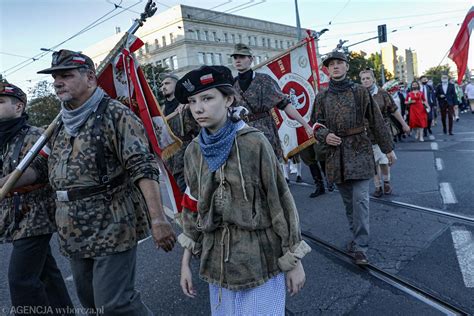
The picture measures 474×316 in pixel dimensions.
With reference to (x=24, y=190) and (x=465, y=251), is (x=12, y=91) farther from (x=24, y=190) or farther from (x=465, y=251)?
(x=465, y=251)

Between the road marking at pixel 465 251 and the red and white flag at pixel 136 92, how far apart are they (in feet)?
9.07

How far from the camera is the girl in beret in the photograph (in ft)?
6.48

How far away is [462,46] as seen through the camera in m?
7.16

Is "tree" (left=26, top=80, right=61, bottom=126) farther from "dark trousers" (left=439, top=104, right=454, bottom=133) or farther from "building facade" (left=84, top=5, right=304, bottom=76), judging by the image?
"dark trousers" (left=439, top=104, right=454, bottom=133)

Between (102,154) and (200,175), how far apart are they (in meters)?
0.73

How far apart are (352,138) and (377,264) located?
4.14 ft

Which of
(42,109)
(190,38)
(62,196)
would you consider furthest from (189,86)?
(190,38)

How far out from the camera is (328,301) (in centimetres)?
318

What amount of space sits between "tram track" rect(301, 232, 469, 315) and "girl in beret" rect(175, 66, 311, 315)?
5.14 feet

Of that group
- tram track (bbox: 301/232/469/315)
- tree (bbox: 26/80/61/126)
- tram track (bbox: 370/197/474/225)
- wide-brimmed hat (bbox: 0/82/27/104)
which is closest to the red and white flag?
wide-brimmed hat (bbox: 0/82/27/104)

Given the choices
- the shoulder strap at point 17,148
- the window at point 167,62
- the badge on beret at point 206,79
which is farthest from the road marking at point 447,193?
the window at point 167,62

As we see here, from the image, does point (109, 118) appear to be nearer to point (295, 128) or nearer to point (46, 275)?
point (46, 275)

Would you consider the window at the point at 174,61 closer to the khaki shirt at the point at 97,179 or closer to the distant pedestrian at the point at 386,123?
the distant pedestrian at the point at 386,123

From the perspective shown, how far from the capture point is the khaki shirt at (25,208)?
287 cm
